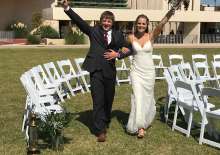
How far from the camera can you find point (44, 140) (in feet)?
26.1

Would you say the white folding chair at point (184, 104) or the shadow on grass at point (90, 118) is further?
the shadow on grass at point (90, 118)

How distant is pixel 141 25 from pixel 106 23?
1.92 feet

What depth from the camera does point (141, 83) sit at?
828 cm

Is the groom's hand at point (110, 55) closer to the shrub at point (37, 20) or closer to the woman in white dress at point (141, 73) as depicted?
the woman in white dress at point (141, 73)

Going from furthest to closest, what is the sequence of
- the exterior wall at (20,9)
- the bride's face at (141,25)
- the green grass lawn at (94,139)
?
the exterior wall at (20,9) → the bride's face at (141,25) → the green grass lawn at (94,139)

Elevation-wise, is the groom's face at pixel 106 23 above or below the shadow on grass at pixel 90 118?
above

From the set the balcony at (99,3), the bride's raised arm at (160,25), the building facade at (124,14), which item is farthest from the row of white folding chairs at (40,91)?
the balcony at (99,3)

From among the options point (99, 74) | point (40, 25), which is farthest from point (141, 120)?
point (40, 25)

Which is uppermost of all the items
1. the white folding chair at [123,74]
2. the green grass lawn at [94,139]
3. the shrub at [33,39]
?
the shrub at [33,39]

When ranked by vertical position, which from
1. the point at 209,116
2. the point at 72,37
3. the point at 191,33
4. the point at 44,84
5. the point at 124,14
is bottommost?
the point at 209,116

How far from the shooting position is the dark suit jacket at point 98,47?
8.11 m

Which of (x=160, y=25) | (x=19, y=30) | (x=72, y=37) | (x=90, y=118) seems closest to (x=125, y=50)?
(x=160, y=25)

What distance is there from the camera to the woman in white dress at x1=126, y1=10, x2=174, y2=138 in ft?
27.1

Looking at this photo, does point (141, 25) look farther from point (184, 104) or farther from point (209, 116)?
point (209, 116)
